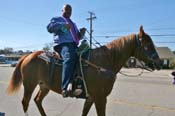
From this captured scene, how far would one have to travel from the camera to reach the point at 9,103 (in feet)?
31.2

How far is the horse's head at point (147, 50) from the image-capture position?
5.74 m

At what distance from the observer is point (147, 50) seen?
5.76 meters

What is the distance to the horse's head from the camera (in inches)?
226

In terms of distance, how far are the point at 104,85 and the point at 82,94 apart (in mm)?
482

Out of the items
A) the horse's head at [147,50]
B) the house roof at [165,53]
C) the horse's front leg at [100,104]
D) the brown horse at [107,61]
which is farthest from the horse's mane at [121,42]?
the house roof at [165,53]

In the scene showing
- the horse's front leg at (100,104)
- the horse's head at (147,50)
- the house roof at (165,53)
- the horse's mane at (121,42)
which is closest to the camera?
the horse's front leg at (100,104)

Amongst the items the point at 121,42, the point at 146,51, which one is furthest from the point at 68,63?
the point at 146,51

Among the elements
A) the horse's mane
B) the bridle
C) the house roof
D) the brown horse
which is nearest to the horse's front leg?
the brown horse

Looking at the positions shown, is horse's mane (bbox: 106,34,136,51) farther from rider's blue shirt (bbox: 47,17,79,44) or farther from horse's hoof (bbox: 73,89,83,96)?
horse's hoof (bbox: 73,89,83,96)

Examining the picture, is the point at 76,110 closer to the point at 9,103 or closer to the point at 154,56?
the point at 9,103

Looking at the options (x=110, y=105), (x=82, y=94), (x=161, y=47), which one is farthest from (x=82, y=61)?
(x=161, y=47)

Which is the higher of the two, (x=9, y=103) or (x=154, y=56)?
(x=154, y=56)

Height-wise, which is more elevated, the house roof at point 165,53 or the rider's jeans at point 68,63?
the rider's jeans at point 68,63

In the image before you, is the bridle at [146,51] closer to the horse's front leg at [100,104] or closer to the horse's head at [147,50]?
the horse's head at [147,50]
